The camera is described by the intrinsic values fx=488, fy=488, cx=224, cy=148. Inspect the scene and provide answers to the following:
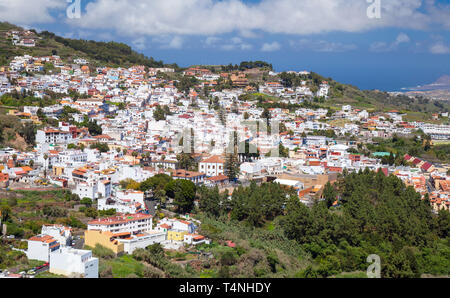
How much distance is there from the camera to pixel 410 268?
10578 millimetres

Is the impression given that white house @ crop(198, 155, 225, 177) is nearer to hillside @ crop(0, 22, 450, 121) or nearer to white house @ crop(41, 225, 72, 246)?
white house @ crop(41, 225, 72, 246)

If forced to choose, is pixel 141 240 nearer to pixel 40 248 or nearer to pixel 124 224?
pixel 124 224

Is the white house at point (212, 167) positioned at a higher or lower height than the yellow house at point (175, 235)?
higher

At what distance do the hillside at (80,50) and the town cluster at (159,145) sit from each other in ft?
4.73

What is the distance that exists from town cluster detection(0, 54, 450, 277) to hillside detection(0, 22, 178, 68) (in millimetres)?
1442

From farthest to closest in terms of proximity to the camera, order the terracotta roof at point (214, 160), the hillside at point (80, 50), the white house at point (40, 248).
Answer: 1. the hillside at point (80, 50)
2. the terracotta roof at point (214, 160)
3. the white house at point (40, 248)

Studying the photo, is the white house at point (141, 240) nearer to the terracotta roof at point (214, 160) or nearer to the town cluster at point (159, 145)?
the town cluster at point (159, 145)

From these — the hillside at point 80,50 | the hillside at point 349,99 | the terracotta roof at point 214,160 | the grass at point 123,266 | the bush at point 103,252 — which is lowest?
the grass at point 123,266

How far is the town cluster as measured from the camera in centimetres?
1222

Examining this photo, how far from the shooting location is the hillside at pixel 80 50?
3409 centimetres

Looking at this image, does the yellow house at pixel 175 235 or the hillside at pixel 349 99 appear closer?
the yellow house at pixel 175 235

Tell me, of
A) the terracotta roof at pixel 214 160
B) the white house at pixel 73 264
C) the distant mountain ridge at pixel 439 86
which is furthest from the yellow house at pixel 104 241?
the distant mountain ridge at pixel 439 86
